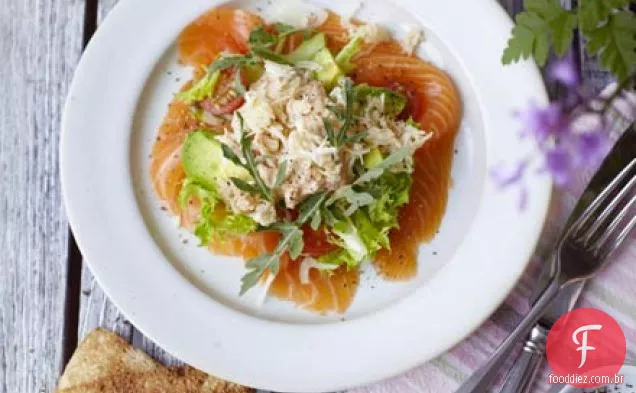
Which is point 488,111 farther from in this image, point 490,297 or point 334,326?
point 334,326

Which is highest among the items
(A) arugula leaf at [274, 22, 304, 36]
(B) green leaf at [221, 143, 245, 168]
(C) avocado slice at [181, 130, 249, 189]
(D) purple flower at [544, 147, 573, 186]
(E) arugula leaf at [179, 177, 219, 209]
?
(D) purple flower at [544, 147, 573, 186]

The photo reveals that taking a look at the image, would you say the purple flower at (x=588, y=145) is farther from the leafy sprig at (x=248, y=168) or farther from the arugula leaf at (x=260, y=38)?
the arugula leaf at (x=260, y=38)

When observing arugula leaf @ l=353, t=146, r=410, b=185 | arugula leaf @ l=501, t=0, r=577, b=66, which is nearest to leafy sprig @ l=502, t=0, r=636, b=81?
arugula leaf @ l=501, t=0, r=577, b=66

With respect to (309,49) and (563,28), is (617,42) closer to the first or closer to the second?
(563,28)

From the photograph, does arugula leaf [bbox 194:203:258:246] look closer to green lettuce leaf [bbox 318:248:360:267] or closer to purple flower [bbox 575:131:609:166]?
green lettuce leaf [bbox 318:248:360:267]

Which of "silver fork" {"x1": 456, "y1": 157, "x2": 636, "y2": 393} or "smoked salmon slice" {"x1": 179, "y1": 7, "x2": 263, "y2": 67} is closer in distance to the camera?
"silver fork" {"x1": 456, "y1": 157, "x2": 636, "y2": 393}

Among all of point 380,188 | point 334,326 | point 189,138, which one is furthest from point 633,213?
point 189,138

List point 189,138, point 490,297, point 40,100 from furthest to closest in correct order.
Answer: point 40,100
point 189,138
point 490,297

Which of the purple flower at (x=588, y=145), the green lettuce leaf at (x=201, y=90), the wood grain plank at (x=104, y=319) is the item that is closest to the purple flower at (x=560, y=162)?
the purple flower at (x=588, y=145)
